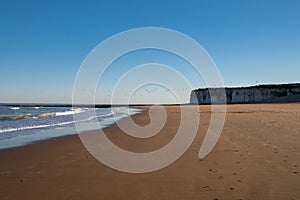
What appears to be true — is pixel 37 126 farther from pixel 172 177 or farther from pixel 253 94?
pixel 253 94

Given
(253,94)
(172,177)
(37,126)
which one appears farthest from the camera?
(253,94)

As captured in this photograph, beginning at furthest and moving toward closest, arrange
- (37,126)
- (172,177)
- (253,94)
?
(253,94) → (37,126) → (172,177)

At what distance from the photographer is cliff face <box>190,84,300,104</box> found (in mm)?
84000

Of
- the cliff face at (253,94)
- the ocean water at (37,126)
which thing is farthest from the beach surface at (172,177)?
the cliff face at (253,94)

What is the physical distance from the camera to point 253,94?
99.5m

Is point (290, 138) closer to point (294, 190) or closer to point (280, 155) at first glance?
point (280, 155)

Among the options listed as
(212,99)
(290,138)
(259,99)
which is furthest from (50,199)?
(212,99)

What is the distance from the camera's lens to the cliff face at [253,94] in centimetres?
8400

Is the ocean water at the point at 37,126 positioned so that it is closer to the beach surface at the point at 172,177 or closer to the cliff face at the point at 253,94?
the beach surface at the point at 172,177

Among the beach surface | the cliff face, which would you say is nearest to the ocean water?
the beach surface

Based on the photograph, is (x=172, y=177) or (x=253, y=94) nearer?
(x=172, y=177)

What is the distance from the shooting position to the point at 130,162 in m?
8.16

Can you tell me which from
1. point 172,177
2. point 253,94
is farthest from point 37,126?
point 253,94

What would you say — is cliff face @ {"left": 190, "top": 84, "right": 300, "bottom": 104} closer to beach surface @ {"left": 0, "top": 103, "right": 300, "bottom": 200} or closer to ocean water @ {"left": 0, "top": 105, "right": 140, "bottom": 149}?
ocean water @ {"left": 0, "top": 105, "right": 140, "bottom": 149}
